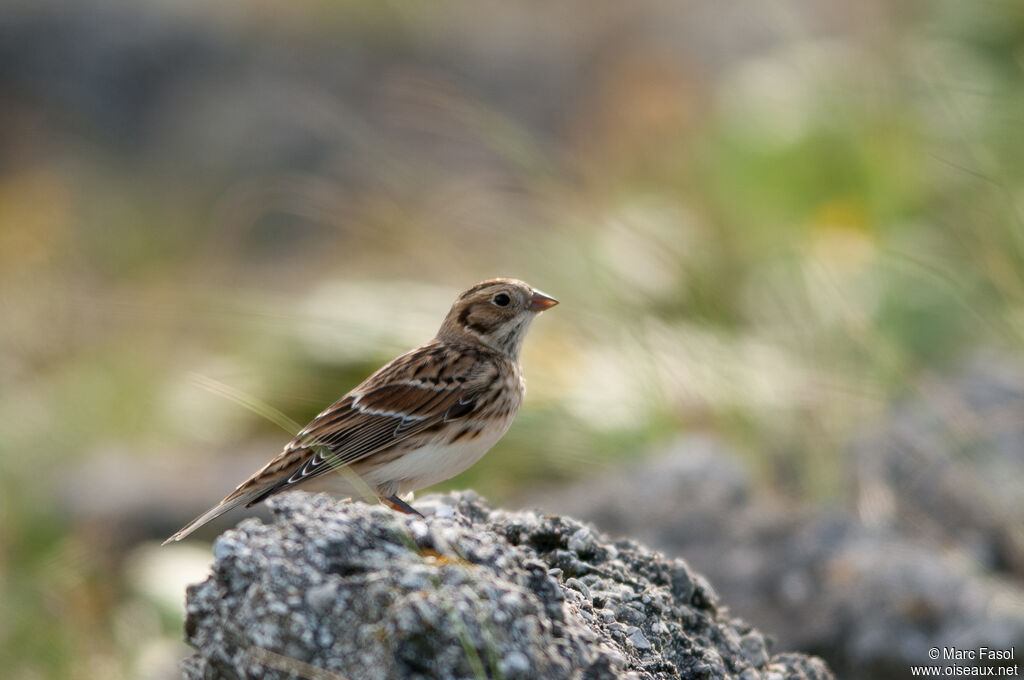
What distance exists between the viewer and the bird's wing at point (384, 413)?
439cm

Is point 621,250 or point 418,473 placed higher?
point 621,250

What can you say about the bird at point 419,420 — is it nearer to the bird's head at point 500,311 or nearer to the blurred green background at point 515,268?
the bird's head at point 500,311

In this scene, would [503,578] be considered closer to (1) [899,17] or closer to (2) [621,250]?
(2) [621,250]

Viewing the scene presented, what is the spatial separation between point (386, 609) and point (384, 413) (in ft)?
5.61

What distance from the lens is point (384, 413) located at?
470 centimetres

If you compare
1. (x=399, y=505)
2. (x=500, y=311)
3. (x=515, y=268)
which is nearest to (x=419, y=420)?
(x=399, y=505)

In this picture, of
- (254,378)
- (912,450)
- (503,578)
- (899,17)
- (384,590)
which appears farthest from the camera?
(899,17)

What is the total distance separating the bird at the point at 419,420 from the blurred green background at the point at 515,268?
69cm

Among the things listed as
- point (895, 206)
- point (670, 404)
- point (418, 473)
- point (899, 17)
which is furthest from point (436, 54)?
point (418, 473)

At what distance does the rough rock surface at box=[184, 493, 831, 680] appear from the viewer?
3.01 metres

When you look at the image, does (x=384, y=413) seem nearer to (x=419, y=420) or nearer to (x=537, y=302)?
(x=419, y=420)

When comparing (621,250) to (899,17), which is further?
(899,17)

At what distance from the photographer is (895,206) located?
9781 millimetres

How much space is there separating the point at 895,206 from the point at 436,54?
9996 mm
